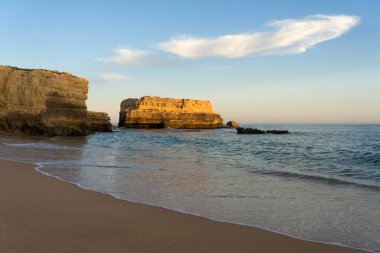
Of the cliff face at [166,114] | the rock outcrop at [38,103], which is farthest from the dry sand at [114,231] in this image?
the cliff face at [166,114]

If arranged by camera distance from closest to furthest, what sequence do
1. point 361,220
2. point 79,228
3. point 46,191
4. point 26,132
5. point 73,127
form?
point 79,228
point 361,220
point 46,191
point 26,132
point 73,127

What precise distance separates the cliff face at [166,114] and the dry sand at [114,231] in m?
80.0

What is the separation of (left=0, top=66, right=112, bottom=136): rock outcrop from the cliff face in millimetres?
44476

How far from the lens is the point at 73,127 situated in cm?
3984

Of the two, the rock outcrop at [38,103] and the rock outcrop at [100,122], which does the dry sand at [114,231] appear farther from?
the rock outcrop at [100,122]

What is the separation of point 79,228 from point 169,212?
1.74 meters

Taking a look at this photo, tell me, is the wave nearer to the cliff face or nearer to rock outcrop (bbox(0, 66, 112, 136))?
rock outcrop (bbox(0, 66, 112, 136))

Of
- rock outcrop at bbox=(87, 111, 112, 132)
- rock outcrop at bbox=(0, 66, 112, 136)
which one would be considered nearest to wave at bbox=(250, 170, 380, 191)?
rock outcrop at bbox=(0, 66, 112, 136)

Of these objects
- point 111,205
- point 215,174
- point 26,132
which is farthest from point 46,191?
point 26,132

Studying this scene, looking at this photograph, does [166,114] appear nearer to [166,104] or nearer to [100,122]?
[166,104]

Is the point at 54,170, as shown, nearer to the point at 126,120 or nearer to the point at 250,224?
the point at 250,224

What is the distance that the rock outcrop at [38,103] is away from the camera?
117 ft

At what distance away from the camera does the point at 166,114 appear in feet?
295

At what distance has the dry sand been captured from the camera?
4.26 metres
